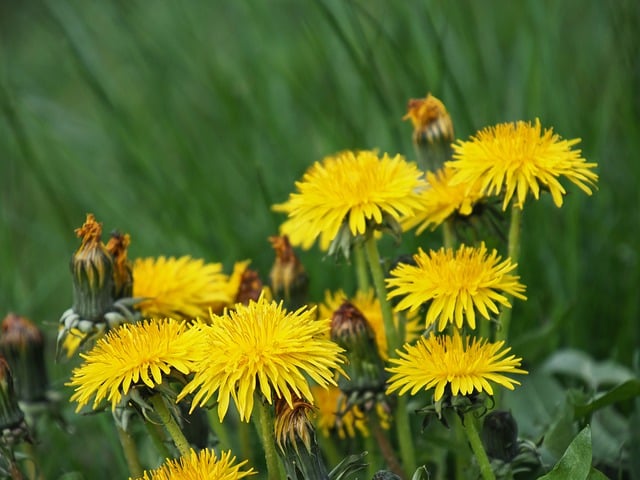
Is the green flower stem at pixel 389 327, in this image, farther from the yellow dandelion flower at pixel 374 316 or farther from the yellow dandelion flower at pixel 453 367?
the yellow dandelion flower at pixel 453 367

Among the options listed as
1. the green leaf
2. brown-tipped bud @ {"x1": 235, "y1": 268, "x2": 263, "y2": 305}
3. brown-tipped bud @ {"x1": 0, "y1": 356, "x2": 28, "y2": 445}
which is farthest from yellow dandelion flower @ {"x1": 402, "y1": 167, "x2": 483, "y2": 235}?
brown-tipped bud @ {"x1": 0, "y1": 356, "x2": 28, "y2": 445}

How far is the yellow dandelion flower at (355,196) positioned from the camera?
1360 mm

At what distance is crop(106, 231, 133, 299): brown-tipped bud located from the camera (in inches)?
57.4

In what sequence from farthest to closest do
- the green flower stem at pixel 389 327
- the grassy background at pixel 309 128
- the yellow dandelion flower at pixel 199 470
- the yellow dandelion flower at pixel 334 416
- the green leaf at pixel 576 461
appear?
the grassy background at pixel 309 128, the yellow dandelion flower at pixel 334 416, the green flower stem at pixel 389 327, the green leaf at pixel 576 461, the yellow dandelion flower at pixel 199 470

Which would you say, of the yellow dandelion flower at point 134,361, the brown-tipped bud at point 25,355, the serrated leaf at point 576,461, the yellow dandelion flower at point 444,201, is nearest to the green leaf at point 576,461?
the serrated leaf at point 576,461

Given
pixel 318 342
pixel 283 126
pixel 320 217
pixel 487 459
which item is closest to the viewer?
pixel 318 342

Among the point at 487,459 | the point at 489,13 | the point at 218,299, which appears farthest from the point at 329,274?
the point at 489,13

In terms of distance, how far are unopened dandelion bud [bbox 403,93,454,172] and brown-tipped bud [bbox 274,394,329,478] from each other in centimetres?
57

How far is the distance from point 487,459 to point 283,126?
5.53 feet

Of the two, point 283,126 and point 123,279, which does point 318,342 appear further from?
point 283,126

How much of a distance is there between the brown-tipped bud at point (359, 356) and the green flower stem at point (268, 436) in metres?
0.21

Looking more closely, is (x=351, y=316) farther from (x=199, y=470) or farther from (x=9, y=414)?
(x=9, y=414)

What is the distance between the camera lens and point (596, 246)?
85.7 inches

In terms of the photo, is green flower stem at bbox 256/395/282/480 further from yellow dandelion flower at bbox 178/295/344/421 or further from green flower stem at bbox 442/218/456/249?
green flower stem at bbox 442/218/456/249
